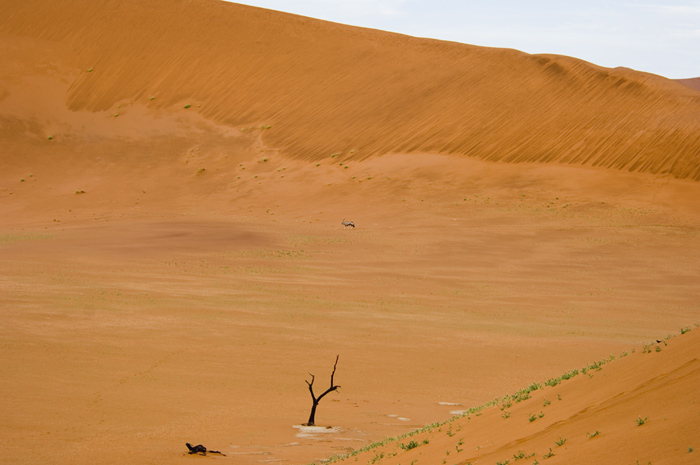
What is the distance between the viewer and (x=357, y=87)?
49.8m

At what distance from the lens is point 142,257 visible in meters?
27.1

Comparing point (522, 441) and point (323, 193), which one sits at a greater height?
point (323, 193)

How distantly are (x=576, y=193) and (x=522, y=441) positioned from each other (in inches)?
1303

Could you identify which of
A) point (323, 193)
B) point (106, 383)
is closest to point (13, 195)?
point (323, 193)

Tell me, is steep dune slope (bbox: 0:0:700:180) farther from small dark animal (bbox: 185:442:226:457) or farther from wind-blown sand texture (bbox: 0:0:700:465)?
small dark animal (bbox: 185:442:226:457)

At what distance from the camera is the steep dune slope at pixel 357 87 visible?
138 ft

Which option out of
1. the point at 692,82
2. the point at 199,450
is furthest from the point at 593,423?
the point at 692,82

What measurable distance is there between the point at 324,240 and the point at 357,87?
20.6 m

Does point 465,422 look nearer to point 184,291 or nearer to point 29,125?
point 184,291

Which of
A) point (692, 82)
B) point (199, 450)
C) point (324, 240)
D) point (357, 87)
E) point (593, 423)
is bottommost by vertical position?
point (593, 423)

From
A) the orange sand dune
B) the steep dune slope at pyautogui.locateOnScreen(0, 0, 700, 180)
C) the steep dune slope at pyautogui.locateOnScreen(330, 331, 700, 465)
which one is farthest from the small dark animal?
the orange sand dune

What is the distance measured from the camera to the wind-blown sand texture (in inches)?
438

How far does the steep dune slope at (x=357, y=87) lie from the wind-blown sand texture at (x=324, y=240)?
0.59 feet

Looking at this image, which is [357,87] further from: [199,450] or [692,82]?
A: [692,82]
